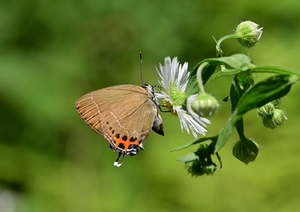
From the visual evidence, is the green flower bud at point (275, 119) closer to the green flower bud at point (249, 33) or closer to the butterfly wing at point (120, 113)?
the green flower bud at point (249, 33)

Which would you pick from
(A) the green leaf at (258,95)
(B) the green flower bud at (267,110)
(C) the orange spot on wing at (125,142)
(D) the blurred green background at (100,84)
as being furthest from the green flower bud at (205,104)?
(D) the blurred green background at (100,84)

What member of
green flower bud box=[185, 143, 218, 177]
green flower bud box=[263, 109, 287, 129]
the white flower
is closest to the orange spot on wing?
the white flower

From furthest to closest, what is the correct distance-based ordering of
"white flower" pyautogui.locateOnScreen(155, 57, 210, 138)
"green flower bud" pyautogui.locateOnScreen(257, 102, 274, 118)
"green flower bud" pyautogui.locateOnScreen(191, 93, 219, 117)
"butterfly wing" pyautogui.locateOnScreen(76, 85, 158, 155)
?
"butterfly wing" pyautogui.locateOnScreen(76, 85, 158, 155)
"white flower" pyautogui.locateOnScreen(155, 57, 210, 138)
"green flower bud" pyautogui.locateOnScreen(257, 102, 274, 118)
"green flower bud" pyautogui.locateOnScreen(191, 93, 219, 117)

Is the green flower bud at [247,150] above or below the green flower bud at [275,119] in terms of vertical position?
below

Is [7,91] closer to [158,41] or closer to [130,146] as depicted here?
[158,41]

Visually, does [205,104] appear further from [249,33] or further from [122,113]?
[122,113]

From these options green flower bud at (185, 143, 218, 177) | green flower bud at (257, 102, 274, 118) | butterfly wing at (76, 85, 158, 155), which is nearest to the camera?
green flower bud at (185, 143, 218, 177)

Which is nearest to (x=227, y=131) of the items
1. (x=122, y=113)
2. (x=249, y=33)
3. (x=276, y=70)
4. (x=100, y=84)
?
(x=276, y=70)

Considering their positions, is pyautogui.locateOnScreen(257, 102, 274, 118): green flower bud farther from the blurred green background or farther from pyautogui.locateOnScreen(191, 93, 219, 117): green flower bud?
the blurred green background
